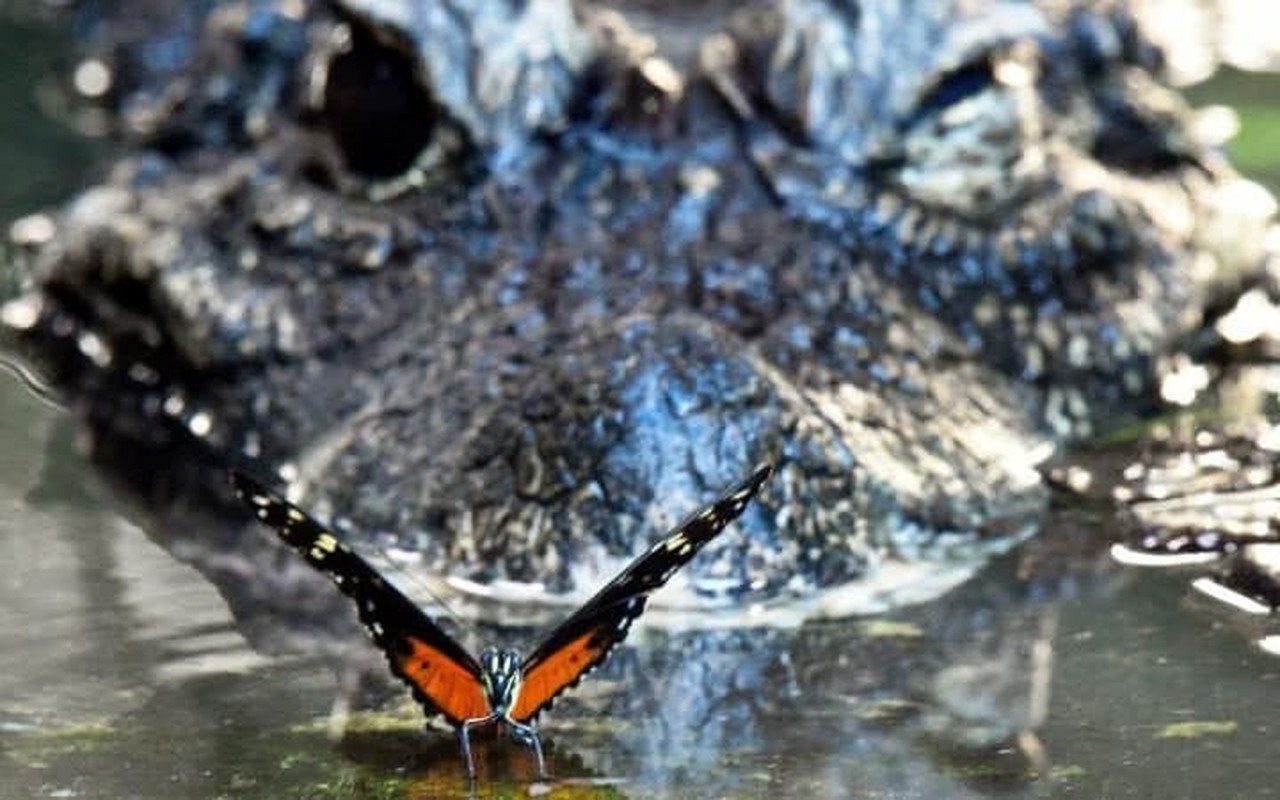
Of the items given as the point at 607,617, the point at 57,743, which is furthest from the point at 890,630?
the point at 57,743

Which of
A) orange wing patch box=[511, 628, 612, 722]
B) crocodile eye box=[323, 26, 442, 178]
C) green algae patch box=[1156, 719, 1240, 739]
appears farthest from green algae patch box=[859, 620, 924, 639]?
crocodile eye box=[323, 26, 442, 178]

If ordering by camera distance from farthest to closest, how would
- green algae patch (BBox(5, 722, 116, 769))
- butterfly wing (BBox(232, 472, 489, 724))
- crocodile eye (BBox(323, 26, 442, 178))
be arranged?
1. crocodile eye (BBox(323, 26, 442, 178))
2. green algae patch (BBox(5, 722, 116, 769))
3. butterfly wing (BBox(232, 472, 489, 724))

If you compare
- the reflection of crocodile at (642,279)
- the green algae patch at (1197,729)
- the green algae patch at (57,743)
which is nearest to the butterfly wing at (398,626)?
the green algae patch at (57,743)

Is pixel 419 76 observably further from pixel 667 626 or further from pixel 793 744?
pixel 793 744

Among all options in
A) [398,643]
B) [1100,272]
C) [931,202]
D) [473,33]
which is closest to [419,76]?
[473,33]

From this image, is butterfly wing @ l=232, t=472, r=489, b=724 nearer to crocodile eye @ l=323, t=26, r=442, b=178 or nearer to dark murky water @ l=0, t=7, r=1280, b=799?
dark murky water @ l=0, t=7, r=1280, b=799

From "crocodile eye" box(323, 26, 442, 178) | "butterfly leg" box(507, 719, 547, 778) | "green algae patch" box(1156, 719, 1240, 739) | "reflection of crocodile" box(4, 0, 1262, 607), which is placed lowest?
"green algae patch" box(1156, 719, 1240, 739)
